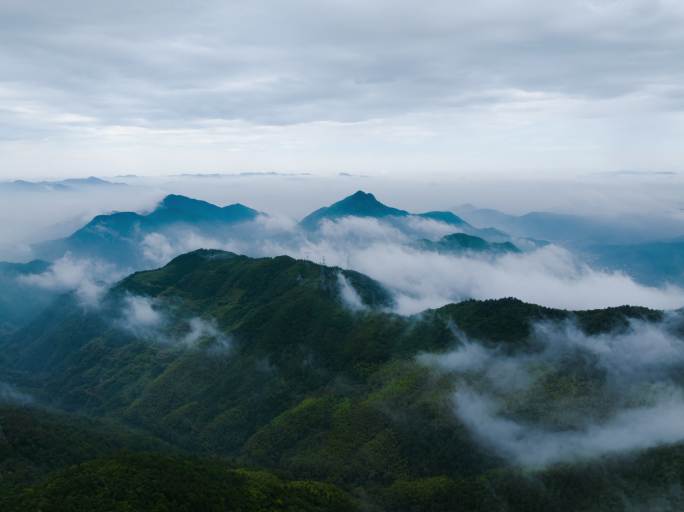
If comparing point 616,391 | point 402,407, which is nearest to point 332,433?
point 402,407

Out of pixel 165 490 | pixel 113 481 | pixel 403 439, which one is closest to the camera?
pixel 113 481

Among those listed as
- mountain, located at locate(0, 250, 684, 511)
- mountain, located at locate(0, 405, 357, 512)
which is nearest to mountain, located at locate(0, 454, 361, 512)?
mountain, located at locate(0, 405, 357, 512)

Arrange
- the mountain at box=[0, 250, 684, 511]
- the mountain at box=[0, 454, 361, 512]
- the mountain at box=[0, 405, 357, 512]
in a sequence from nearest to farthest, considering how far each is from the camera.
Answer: the mountain at box=[0, 454, 361, 512], the mountain at box=[0, 405, 357, 512], the mountain at box=[0, 250, 684, 511]

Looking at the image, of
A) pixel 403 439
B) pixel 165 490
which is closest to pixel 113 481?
pixel 165 490

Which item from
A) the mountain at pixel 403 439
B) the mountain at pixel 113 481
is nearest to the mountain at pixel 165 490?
the mountain at pixel 113 481

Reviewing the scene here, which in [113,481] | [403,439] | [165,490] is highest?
[113,481]

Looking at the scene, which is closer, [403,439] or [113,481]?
[113,481]

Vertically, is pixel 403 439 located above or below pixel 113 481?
below

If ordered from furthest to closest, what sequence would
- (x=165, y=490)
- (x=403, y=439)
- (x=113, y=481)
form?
(x=403, y=439) → (x=165, y=490) → (x=113, y=481)

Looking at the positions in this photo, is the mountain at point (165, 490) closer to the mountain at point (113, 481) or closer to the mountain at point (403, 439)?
the mountain at point (113, 481)

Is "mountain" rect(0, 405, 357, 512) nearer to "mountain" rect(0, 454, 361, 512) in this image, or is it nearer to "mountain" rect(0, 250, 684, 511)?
"mountain" rect(0, 454, 361, 512)

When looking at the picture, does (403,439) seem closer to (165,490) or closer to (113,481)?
(165,490)
